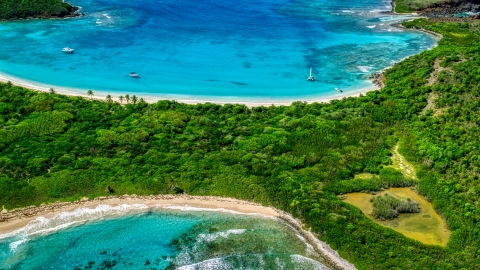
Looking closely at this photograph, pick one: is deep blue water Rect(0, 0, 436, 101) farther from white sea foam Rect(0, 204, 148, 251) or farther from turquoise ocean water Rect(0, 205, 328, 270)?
turquoise ocean water Rect(0, 205, 328, 270)

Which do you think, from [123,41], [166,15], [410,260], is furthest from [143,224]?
[166,15]

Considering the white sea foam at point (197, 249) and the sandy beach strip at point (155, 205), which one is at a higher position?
the sandy beach strip at point (155, 205)

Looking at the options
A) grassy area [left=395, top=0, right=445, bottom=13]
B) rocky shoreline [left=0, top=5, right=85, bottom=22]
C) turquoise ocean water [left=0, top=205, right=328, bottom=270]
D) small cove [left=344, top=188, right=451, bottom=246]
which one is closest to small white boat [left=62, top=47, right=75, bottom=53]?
rocky shoreline [left=0, top=5, right=85, bottom=22]

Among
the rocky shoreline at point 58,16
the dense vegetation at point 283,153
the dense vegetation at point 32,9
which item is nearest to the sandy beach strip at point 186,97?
the dense vegetation at point 283,153

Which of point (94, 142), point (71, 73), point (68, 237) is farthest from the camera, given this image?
point (71, 73)

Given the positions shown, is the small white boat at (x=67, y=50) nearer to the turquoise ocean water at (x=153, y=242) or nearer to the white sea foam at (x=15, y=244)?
the turquoise ocean water at (x=153, y=242)

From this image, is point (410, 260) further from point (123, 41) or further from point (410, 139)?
point (123, 41)
